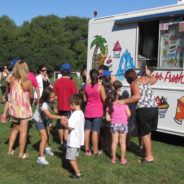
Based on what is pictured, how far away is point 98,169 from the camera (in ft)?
15.3

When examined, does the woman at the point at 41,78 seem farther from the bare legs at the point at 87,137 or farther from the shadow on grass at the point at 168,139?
the shadow on grass at the point at 168,139

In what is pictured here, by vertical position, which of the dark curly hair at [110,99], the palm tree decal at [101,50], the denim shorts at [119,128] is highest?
the palm tree decal at [101,50]

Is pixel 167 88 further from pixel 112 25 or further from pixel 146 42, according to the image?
pixel 112 25

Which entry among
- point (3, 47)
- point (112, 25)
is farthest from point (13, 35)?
point (112, 25)

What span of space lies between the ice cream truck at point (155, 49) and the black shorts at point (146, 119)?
0.97m

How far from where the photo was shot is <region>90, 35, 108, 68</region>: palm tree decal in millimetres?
6961

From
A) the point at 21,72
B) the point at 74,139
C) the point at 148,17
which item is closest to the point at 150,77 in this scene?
the point at 148,17

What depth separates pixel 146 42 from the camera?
6363 mm

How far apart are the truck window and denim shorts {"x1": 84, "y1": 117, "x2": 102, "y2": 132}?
5.97ft

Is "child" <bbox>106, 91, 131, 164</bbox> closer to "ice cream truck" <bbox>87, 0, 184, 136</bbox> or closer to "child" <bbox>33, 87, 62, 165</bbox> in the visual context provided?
"child" <bbox>33, 87, 62, 165</bbox>

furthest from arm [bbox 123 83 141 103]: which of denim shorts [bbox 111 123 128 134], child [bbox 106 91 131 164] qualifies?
denim shorts [bbox 111 123 128 134]

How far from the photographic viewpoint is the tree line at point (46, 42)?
52344 millimetres

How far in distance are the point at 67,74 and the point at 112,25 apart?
1926 millimetres

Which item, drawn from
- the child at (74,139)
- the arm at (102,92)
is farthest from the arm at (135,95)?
the child at (74,139)
